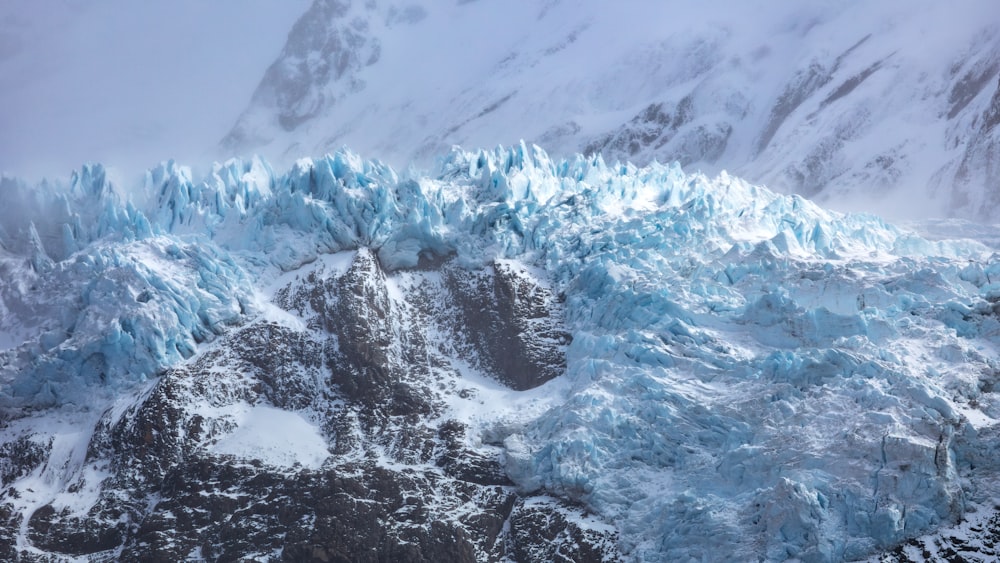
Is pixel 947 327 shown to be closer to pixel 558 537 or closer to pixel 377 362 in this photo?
pixel 558 537

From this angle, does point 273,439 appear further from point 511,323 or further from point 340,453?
point 511,323

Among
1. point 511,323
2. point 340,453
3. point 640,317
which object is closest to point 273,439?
point 340,453

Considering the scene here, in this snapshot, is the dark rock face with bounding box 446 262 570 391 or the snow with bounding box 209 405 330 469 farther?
the dark rock face with bounding box 446 262 570 391

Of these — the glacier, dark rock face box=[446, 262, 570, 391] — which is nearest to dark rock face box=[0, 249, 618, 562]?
dark rock face box=[446, 262, 570, 391]

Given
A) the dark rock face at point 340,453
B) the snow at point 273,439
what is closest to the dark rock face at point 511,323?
the dark rock face at point 340,453

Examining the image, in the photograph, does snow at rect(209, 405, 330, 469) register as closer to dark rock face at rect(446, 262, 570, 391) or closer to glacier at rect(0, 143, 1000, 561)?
glacier at rect(0, 143, 1000, 561)

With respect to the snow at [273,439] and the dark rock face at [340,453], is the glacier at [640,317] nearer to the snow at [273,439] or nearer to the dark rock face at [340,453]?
the snow at [273,439]

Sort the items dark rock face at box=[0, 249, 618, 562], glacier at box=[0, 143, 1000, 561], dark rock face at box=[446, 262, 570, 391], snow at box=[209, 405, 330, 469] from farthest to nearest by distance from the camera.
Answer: dark rock face at box=[446, 262, 570, 391] < snow at box=[209, 405, 330, 469] < dark rock face at box=[0, 249, 618, 562] < glacier at box=[0, 143, 1000, 561]
